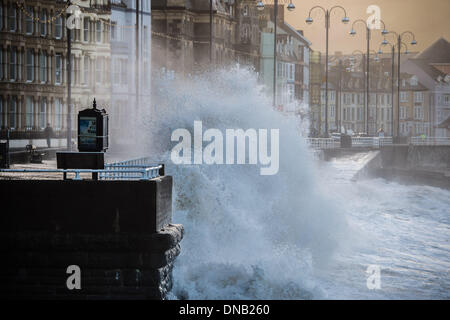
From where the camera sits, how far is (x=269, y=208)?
80.0 feet

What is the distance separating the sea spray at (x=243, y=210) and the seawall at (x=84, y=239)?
1.89m

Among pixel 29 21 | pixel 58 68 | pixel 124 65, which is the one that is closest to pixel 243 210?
pixel 29 21

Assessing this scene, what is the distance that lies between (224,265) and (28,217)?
5.01 metres

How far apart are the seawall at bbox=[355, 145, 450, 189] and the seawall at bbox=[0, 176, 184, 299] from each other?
102ft

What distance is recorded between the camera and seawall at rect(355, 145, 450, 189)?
2168 inches

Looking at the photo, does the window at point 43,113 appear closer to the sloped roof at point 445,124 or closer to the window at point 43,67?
the window at point 43,67

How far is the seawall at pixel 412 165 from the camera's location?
55.1m

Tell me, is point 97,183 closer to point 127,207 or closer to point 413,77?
point 127,207

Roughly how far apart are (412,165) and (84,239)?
56.5 m

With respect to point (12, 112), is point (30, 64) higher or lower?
higher

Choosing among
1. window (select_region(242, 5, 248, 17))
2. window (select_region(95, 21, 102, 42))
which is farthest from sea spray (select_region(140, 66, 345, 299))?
window (select_region(242, 5, 248, 17))

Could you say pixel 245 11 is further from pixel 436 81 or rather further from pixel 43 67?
pixel 436 81

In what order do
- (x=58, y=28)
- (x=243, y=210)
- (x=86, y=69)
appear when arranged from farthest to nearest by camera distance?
1. (x=86, y=69)
2. (x=58, y=28)
3. (x=243, y=210)

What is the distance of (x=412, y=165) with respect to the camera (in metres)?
68.8
